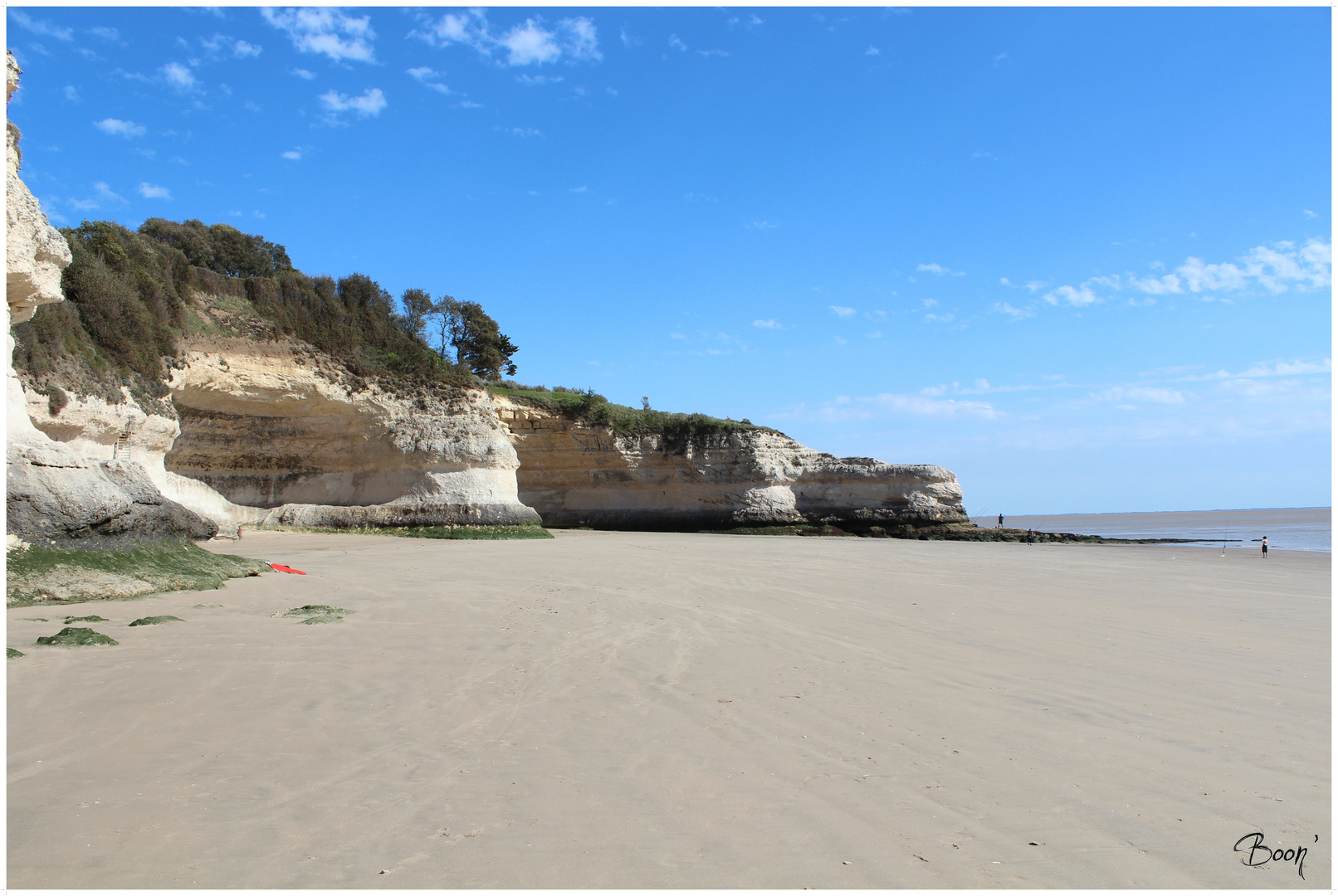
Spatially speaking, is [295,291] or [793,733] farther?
[295,291]

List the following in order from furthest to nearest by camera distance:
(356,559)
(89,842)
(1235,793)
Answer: (356,559)
(1235,793)
(89,842)

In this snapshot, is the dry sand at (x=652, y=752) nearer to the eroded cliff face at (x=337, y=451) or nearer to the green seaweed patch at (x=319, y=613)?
the green seaweed patch at (x=319, y=613)

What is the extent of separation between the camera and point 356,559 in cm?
1242

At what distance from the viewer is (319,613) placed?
632cm

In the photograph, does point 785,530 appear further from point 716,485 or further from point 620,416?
point 620,416

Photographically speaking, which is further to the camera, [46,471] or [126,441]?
[126,441]

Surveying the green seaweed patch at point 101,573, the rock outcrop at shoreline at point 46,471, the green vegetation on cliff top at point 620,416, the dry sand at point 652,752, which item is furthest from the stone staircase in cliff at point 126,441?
the green vegetation on cliff top at point 620,416

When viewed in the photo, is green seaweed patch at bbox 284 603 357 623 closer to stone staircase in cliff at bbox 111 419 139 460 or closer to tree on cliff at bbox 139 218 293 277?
stone staircase in cliff at bbox 111 419 139 460

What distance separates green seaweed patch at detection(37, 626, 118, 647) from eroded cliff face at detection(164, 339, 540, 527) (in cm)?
1896

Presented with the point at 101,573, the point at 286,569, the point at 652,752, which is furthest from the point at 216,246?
the point at 652,752

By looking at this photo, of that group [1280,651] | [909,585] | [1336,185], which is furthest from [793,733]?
[909,585]

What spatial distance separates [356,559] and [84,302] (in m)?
9.50

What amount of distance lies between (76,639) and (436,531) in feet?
59.5

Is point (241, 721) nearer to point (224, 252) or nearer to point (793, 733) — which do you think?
point (793, 733)
